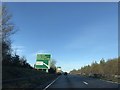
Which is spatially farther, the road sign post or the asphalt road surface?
the road sign post

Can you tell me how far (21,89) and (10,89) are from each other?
48.1 inches

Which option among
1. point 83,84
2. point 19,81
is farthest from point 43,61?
point 19,81

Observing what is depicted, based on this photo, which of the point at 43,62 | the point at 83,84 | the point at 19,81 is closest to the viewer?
the point at 19,81

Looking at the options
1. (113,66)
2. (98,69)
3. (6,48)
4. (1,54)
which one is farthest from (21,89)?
(98,69)

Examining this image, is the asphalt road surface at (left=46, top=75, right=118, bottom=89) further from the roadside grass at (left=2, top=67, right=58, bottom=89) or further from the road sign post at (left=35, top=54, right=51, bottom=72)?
the road sign post at (left=35, top=54, right=51, bottom=72)

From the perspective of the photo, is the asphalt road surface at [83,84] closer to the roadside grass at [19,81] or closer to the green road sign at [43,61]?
the roadside grass at [19,81]

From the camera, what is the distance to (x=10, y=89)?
19.4 meters

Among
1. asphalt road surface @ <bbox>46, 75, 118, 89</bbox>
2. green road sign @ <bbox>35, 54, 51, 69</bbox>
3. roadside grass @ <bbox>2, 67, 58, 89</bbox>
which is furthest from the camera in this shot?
green road sign @ <bbox>35, 54, 51, 69</bbox>

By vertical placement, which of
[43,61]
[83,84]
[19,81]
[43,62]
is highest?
[43,61]

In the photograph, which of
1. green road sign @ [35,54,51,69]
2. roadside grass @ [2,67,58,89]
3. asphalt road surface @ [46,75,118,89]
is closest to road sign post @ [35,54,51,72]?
green road sign @ [35,54,51,69]

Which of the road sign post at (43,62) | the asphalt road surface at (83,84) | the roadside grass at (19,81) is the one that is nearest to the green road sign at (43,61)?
the road sign post at (43,62)

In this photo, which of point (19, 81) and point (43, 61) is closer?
point (19, 81)

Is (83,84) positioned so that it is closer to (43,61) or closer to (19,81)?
(19,81)

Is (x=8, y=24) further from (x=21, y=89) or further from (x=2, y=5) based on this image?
(x=21, y=89)
